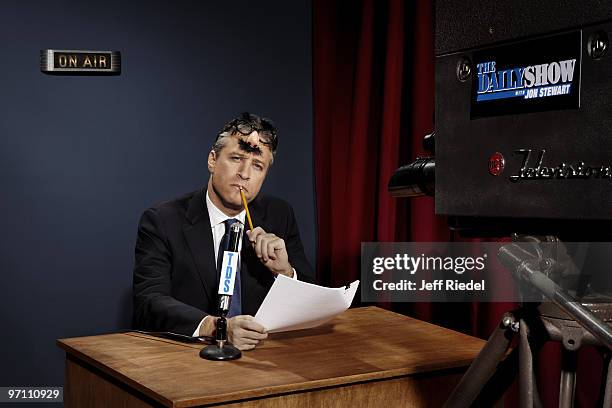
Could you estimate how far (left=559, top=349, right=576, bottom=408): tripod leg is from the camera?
0.89 metres

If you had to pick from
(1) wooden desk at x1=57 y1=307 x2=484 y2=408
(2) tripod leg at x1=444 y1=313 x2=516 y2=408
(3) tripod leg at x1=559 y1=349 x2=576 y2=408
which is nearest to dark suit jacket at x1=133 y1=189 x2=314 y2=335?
(1) wooden desk at x1=57 y1=307 x2=484 y2=408

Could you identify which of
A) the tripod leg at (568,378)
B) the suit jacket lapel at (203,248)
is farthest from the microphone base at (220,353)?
the tripod leg at (568,378)

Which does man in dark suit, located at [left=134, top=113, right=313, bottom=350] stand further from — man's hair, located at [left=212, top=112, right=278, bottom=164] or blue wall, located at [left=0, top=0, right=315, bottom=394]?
blue wall, located at [left=0, top=0, right=315, bottom=394]

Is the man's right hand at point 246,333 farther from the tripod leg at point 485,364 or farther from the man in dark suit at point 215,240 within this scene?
the tripod leg at point 485,364

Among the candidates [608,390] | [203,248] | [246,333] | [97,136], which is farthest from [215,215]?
[608,390]

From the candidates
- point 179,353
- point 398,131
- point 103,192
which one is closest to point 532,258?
point 179,353

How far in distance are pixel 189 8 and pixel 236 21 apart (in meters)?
0.22

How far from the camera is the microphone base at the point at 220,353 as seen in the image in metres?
1.69

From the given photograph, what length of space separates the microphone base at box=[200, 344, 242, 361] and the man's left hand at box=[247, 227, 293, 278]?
588 mm

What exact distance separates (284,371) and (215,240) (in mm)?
930

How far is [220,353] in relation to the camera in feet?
5.57

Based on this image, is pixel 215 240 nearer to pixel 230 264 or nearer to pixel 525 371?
pixel 230 264

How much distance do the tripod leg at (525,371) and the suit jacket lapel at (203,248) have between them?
164cm

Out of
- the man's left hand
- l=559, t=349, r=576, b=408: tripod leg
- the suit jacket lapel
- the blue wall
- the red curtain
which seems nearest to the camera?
l=559, t=349, r=576, b=408: tripod leg
